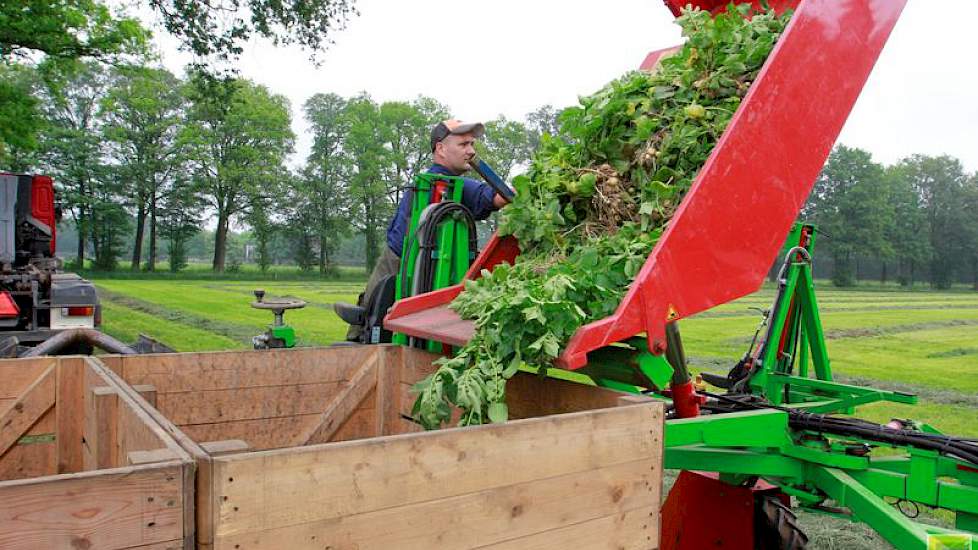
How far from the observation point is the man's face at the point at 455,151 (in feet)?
17.9

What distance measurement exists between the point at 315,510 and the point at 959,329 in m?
27.6

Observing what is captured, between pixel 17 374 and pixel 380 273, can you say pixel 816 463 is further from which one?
pixel 17 374

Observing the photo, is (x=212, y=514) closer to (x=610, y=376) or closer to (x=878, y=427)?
(x=610, y=376)

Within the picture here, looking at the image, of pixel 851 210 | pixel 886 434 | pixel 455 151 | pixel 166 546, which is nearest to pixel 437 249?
pixel 455 151

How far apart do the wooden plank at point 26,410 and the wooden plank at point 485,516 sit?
201 cm

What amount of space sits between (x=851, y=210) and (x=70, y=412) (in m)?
80.7

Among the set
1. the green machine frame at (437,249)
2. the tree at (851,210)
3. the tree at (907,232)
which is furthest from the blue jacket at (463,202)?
the tree at (907,232)

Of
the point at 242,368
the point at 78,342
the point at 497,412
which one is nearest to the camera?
the point at 497,412

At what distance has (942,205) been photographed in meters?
83.6

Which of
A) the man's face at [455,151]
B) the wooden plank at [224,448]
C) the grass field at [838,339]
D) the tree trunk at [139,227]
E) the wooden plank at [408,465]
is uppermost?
the tree trunk at [139,227]

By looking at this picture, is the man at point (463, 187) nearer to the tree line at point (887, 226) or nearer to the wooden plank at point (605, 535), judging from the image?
the wooden plank at point (605, 535)

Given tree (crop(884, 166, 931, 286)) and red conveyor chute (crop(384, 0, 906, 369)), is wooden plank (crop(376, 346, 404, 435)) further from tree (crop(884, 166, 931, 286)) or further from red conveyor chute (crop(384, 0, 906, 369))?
tree (crop(884, 166, 931, 286))

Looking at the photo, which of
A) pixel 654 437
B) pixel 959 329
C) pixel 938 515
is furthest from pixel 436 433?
pixel 959 329

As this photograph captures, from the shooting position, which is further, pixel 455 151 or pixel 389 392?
pixel 455 151
